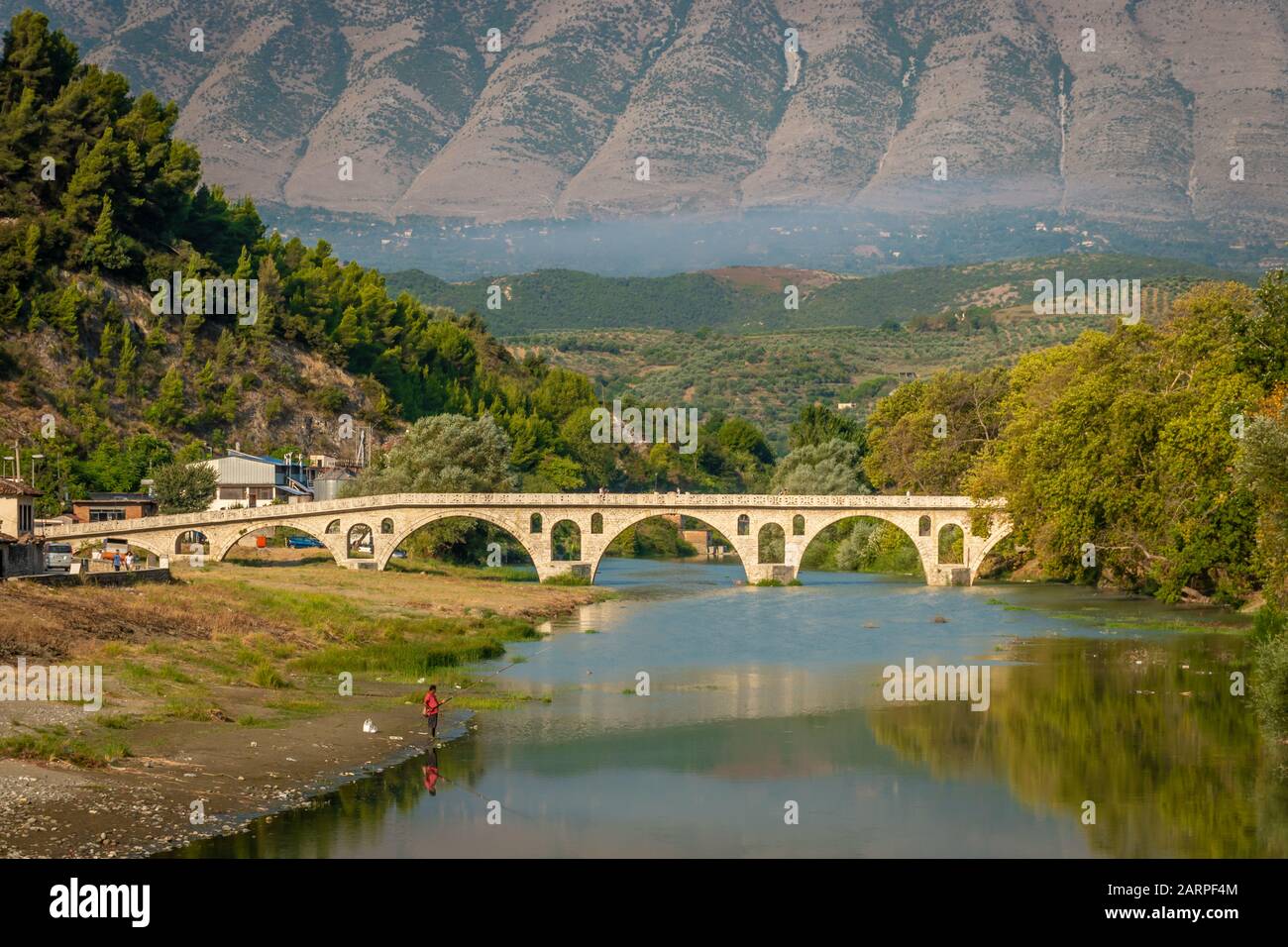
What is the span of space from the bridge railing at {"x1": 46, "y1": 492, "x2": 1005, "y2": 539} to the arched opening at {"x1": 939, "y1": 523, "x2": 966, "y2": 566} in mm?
3050

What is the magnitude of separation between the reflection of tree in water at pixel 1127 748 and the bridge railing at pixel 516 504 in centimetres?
4017

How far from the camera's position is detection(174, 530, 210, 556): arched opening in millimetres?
96500

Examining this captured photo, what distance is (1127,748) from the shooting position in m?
43.2

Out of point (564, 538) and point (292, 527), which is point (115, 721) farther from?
point (564, 538)

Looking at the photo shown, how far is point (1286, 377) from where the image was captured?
7075 cm

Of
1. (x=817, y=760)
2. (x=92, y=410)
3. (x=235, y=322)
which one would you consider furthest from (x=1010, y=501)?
(x=235, y=322)

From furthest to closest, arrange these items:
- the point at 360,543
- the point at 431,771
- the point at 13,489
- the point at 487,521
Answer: the point at 360,543 → the point at 487,521 → the point at 13,489 → the point at 431,771

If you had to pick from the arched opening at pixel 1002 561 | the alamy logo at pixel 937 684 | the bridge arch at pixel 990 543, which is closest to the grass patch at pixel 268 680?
the alamy logo at pixel 937 684

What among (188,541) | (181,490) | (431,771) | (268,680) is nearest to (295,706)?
(268,680)

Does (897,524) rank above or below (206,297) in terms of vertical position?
below

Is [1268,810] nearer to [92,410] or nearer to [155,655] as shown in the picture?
[155,655]

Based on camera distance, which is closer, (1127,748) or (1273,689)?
(1273,689)

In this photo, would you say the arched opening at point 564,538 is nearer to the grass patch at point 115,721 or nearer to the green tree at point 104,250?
the green tree at point 104,250

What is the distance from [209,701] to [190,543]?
56.1 metres
